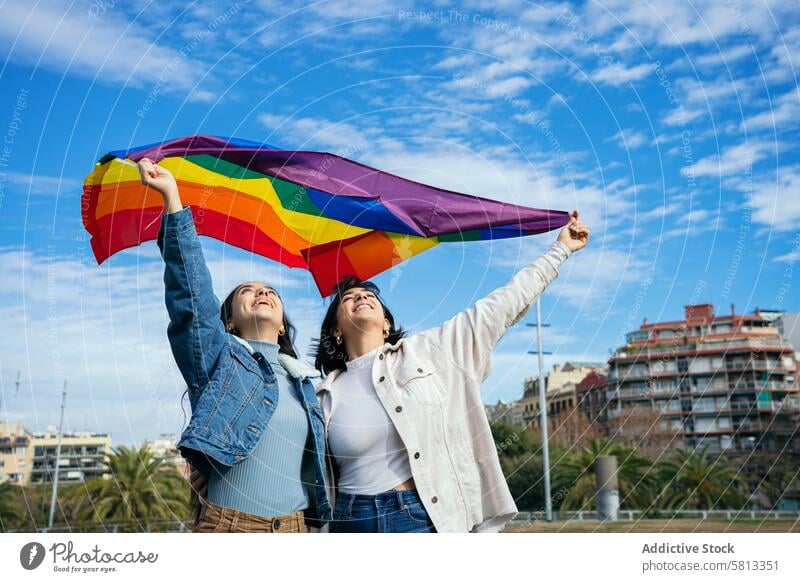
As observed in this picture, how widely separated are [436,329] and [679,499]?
1029 inches

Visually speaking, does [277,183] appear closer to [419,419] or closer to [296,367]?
[296,367]

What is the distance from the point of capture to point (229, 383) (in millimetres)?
3123

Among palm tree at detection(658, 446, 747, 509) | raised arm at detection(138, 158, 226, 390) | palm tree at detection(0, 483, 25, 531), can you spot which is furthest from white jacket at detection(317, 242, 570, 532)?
palm tree at detection(658, 446, 747, 509)

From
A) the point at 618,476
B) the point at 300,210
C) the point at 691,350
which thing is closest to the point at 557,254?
the point at 300,210

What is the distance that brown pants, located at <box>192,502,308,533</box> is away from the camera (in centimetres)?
305

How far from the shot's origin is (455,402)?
3434mm

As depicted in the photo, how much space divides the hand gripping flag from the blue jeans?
183cm

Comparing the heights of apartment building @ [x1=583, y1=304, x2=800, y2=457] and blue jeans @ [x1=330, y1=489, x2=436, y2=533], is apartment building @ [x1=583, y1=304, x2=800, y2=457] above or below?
above

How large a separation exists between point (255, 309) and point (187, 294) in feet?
1.69

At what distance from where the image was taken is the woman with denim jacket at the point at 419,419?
324 cm

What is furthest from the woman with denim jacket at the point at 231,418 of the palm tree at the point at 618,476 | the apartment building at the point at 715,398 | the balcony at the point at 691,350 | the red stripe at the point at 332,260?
the apartment building at the point at 715,398

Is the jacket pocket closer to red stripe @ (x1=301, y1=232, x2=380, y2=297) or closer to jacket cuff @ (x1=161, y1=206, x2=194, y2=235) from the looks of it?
jacket cuff @ (x1=161, y1=206, x2=194, y2=235)

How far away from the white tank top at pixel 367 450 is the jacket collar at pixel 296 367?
8.5 inches
